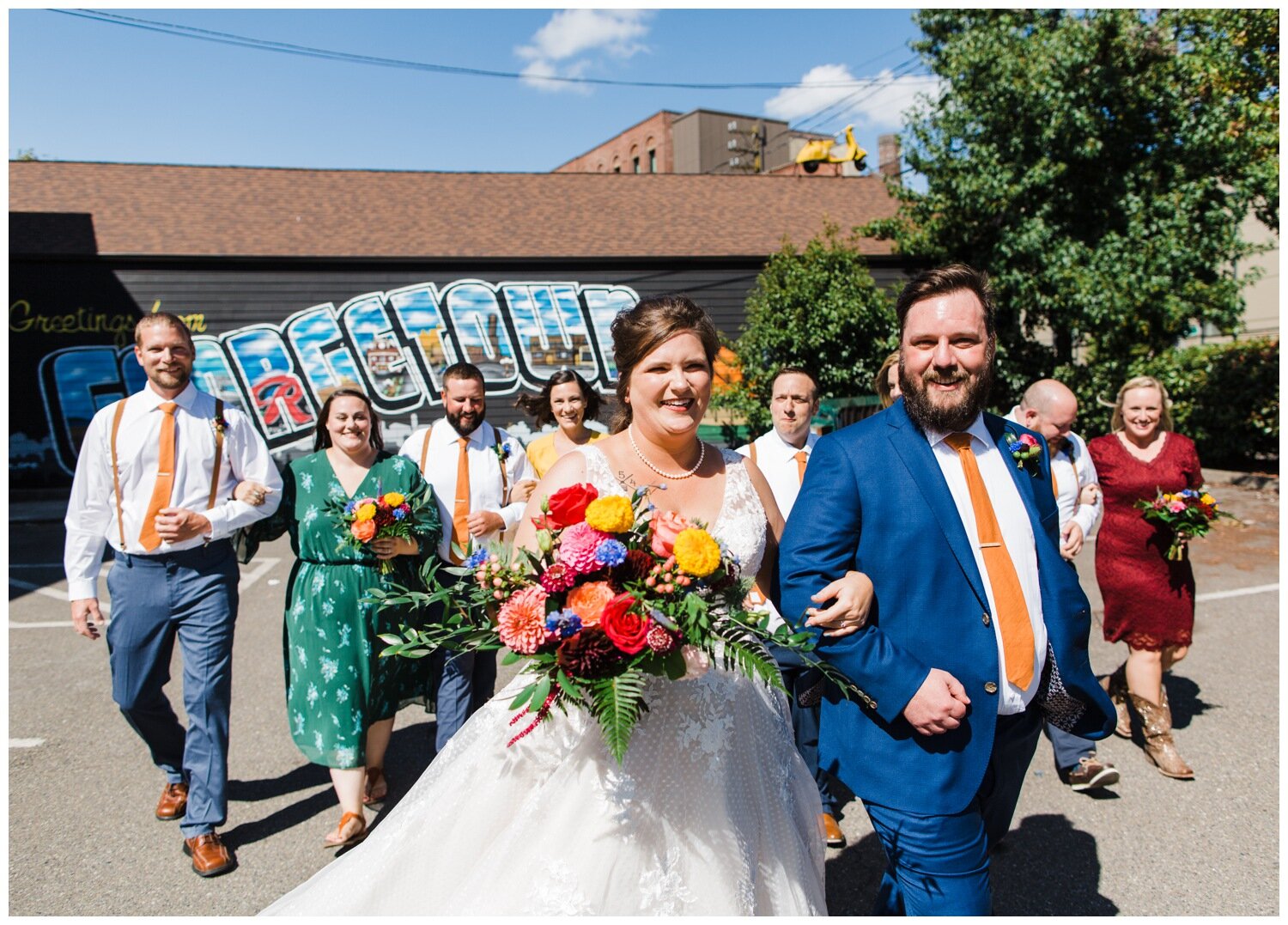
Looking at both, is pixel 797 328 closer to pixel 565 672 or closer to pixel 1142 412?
pixel 1142 412

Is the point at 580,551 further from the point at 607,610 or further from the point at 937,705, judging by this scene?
the point at 937,705

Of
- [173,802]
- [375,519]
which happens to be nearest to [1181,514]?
[375,519]

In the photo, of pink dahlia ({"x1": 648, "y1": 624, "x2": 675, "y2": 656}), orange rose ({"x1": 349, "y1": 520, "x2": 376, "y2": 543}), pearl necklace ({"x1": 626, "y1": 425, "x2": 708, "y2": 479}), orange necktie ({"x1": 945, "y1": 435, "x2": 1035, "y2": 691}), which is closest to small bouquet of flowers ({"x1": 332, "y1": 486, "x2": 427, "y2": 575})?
orange rose ({"x1": 349, "y1": 520, "x2": 376, "y2": 543})

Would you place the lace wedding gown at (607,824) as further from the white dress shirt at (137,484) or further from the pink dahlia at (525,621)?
the white dress shirt at (137,484)

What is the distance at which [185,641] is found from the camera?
4.12m

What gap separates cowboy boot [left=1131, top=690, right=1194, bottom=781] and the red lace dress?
33cm

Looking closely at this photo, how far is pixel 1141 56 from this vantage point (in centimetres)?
1389

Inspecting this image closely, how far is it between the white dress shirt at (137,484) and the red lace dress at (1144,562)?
466cm

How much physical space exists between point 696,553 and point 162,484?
3092mm

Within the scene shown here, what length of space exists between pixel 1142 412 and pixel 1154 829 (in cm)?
218

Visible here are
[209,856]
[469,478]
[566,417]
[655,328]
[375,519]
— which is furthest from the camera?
[566,417]

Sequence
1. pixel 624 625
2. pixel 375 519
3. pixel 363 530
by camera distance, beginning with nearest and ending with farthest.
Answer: pixel 624 625
pixel 363 530
pixel 375 519

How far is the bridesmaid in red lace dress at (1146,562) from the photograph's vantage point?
4.88 metres

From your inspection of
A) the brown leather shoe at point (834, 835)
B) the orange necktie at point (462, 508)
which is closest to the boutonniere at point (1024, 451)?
the brown leather shoe at point (834, 835)
